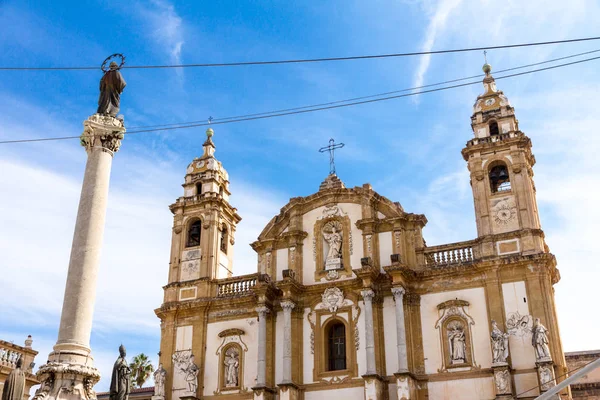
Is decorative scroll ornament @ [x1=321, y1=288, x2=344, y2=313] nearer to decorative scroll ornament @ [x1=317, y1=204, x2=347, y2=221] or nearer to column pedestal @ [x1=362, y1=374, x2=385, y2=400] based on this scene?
decorative scroll ornament @ [x1=317, y1=204, x2=347, y2=221]

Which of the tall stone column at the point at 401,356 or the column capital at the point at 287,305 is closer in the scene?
the tall stone column at the point at 401,356

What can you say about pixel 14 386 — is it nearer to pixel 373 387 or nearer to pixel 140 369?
pixel 373 387

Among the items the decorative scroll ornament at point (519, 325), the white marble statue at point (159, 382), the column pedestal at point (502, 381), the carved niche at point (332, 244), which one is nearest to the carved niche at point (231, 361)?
the white marble statue at point (159, 382)

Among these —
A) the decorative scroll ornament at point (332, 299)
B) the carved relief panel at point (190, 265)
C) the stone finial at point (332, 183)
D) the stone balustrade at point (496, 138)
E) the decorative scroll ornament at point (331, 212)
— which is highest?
the stone balustrade at point (496, 138)

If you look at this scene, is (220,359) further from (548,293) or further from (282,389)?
(548,293)

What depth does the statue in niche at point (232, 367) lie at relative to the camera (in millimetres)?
29266

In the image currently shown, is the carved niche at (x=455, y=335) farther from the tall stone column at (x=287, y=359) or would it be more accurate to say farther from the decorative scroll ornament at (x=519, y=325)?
the tall stone column at (x=287, y=359)

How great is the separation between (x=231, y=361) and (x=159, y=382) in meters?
3.07

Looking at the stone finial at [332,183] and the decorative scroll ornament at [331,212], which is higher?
the stone finial at [332,183]

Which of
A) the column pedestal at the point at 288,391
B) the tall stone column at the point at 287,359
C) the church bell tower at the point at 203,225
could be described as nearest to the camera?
the column pedestal at the point at 288,391

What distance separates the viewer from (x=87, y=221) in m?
16.4

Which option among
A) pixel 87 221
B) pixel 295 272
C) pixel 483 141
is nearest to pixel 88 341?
pixel 87 221

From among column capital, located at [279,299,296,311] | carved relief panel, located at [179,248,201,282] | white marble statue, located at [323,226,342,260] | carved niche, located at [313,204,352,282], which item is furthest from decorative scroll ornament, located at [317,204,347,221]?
carved relief panel, located at [179,248,201,282]

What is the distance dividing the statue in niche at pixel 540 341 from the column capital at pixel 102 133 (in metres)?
15.7
